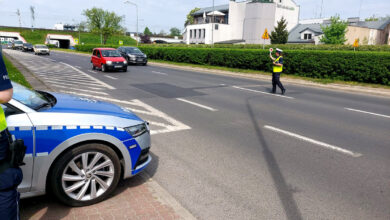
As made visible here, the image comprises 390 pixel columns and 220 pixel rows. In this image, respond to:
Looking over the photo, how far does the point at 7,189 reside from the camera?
2068 mm

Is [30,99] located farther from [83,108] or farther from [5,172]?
[5,172]

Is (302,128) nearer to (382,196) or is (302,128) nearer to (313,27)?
(382,196)

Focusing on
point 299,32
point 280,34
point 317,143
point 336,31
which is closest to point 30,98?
point 317,143

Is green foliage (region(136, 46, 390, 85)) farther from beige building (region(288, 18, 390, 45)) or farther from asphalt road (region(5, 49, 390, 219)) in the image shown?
beige building (region(288, 18, 390, 45))

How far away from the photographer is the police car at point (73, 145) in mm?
3031

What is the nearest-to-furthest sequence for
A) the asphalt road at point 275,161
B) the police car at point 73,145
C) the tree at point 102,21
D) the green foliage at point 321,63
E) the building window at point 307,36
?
the police car at point 73,145, the asphalt road at point 275,161, the green foliage at point 321,63, the building window at point 307,36, the tree at point 102,21

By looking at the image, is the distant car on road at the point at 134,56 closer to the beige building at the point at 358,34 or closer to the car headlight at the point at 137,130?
the car headlight at the point at 137,130

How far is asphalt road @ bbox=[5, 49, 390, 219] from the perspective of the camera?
11.8ft

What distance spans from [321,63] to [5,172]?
734 inches

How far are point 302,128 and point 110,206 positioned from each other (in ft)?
16.6

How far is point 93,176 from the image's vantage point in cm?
344

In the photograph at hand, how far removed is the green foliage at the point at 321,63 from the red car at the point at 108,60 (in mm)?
8915

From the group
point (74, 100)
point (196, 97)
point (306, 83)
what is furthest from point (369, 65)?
point (74, 100)

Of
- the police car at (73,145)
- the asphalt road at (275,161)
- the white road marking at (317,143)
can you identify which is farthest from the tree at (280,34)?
the police car at (73,145)
